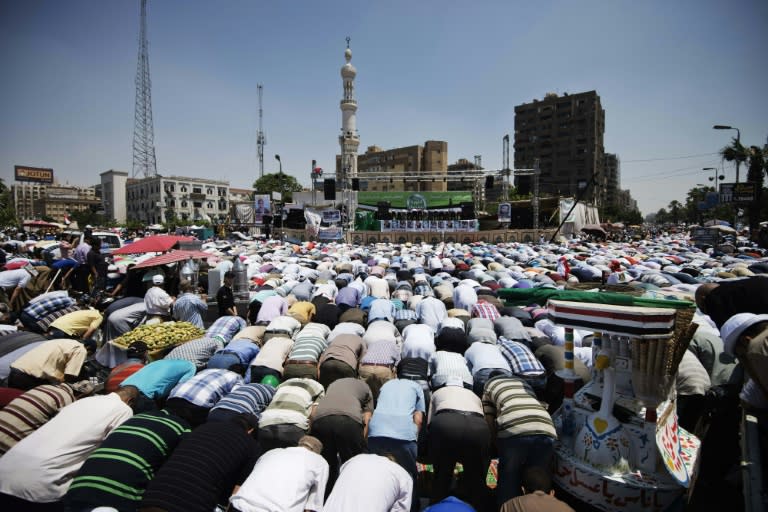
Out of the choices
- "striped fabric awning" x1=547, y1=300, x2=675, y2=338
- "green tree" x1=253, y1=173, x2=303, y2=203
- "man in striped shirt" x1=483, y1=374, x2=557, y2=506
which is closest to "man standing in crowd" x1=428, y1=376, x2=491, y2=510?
"man in striped shirt" x1=483, y1=374, x2=557, y2=506

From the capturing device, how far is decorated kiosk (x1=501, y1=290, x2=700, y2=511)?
309 cm

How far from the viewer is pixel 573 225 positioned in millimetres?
33094

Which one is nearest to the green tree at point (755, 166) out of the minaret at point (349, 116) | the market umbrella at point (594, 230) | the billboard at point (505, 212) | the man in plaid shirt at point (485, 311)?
the market umbrella at point (594, 230)

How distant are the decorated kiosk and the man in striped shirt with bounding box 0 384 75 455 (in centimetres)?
472

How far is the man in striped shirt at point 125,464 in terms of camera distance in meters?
2.84

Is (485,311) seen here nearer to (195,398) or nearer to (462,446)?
(462,446)

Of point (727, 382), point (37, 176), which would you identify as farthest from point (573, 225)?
point (37, 176)

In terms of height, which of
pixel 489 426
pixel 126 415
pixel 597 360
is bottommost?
pixel 489 426

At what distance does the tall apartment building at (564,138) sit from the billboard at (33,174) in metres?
98.9

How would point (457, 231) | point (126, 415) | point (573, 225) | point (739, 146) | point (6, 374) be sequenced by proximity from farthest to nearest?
point (573, 225) → point (457, 231) → point (739, 146) → point (6, 374) → point (126, 415)

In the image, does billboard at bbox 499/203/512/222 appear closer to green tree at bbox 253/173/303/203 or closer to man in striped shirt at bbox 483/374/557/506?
man in striped shirt at bbox 483/374/557/506

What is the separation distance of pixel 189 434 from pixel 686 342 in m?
4.26

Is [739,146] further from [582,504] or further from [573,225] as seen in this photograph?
A: [582,504]

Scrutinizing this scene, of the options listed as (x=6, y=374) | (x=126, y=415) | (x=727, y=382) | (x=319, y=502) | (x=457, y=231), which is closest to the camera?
(x=319, y=502)
